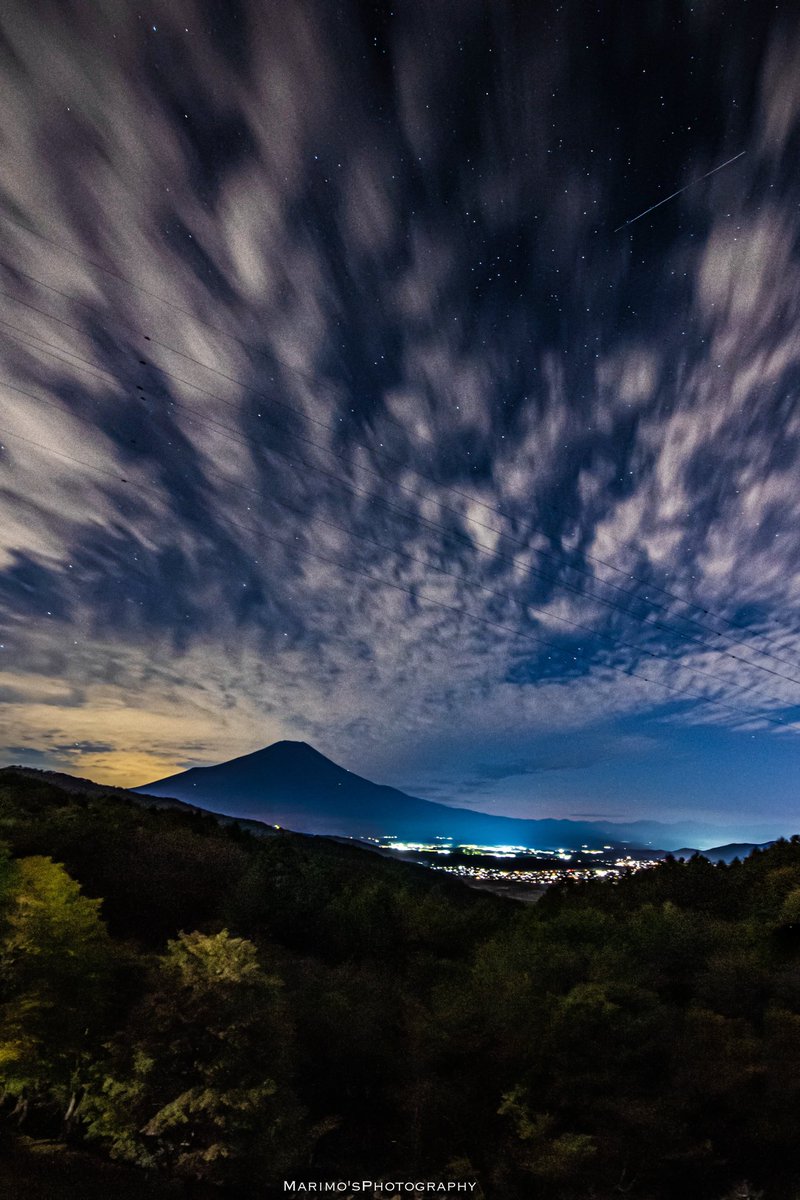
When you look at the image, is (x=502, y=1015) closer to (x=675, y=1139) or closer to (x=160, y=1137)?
(x=675, y=1139)

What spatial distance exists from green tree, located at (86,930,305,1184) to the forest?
8 centimetres

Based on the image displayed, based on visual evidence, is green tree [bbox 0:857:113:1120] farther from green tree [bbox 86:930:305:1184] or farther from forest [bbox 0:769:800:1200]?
green tree [bbox 86:930:305:1184]

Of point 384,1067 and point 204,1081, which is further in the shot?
point 384,1067

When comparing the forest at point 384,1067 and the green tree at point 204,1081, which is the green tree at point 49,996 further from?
the green tree at point 204,1081

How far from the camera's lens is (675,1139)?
81.2 feet

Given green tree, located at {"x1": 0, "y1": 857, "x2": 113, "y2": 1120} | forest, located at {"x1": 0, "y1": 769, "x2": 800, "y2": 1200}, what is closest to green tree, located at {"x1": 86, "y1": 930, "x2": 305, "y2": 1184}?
forest, located at {"x1": 0, "y1": 769, "x2": 800, "y2": 1200}

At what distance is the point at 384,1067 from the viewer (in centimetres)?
3189

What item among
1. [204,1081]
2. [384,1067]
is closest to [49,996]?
[204,1081]

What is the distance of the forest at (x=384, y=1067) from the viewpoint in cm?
2086

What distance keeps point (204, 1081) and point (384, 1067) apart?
15.9 meters

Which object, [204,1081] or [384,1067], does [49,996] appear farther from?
[384,1067]

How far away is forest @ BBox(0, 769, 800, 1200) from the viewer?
20.9 meters

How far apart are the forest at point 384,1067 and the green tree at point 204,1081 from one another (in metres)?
0.08

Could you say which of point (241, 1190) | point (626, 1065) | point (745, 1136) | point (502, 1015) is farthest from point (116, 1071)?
point (745, 1136)
